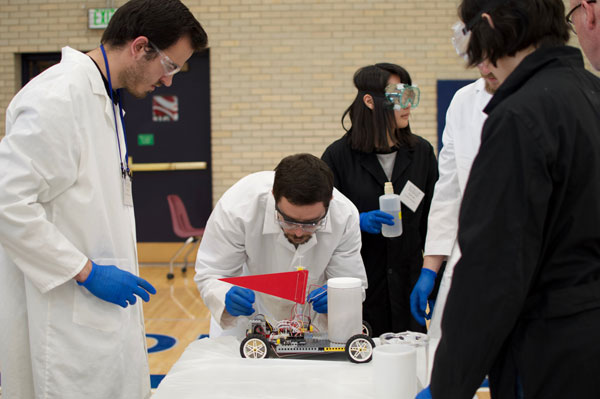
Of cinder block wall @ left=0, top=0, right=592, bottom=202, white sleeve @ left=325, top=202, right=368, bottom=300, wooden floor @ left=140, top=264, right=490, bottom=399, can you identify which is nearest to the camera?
white sleeve @ left=325, top=202, right=368, bottom=300

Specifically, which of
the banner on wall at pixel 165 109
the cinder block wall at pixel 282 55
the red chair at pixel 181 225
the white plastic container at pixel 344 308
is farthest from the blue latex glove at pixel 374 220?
the banner on wall at pixel 165 109

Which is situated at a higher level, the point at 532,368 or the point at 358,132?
the point at 358,132

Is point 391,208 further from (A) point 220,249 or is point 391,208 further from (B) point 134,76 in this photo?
(B) point 134,76

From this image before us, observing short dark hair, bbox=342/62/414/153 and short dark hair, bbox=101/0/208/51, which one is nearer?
short dark hair, bbox=101/0/208/51

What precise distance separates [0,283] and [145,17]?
2.95ft

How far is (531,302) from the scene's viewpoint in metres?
1.02

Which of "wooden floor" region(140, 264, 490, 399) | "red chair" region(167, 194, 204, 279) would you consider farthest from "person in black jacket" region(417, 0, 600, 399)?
"red chair" region(167, 194, 204, 279)

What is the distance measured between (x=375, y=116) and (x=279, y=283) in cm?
115

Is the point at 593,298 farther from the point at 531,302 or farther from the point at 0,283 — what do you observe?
the point at 0,283

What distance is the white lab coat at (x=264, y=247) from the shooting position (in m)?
2.13

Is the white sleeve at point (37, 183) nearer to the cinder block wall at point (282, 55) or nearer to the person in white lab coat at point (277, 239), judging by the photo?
the person in white lab coat at point (277, 239)

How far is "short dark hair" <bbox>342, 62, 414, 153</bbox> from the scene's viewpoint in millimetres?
2645

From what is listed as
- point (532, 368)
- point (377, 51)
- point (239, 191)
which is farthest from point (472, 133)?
point (377, 51)

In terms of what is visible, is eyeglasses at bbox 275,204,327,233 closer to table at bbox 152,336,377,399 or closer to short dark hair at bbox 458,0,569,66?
table at bbox 152,336,377,399
